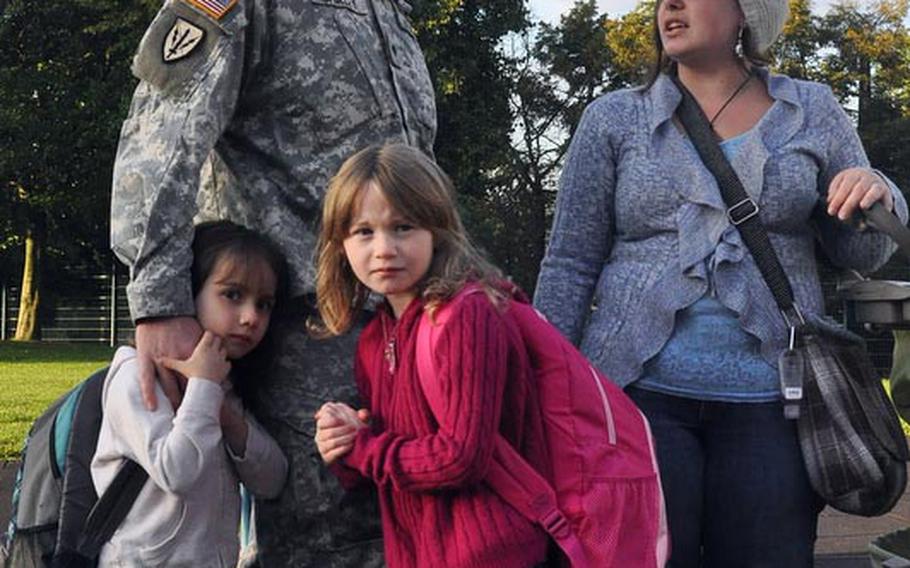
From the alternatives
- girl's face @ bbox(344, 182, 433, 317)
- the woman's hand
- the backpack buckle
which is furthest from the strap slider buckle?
the backpack buckle

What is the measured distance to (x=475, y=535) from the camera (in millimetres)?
2047

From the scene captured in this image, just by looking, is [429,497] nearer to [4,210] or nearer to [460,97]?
[460,97]

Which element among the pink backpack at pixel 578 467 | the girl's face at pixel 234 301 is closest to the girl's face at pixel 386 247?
the pink backpack at pixel 578 467

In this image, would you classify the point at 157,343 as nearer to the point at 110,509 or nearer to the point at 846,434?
the point at 110,509

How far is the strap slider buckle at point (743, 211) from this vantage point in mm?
2467

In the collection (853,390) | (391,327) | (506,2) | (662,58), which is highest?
(506,2)

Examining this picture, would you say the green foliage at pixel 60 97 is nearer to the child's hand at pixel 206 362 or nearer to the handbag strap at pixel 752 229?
the child's hand at pixel 206 362

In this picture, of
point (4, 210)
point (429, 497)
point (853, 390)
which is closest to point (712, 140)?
point (853, 390)

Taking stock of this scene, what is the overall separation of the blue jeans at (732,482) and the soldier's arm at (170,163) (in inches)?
38.5

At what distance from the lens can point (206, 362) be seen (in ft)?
8.11

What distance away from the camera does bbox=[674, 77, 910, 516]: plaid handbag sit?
7.83 feet

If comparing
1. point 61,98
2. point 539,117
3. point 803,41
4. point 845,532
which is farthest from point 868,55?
point 845,532

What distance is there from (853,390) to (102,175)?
25.4 meters

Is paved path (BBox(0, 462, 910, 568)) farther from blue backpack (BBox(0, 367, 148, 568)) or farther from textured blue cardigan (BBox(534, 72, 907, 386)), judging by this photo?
blue backpack (BBox(0, 367, 148, 568))
